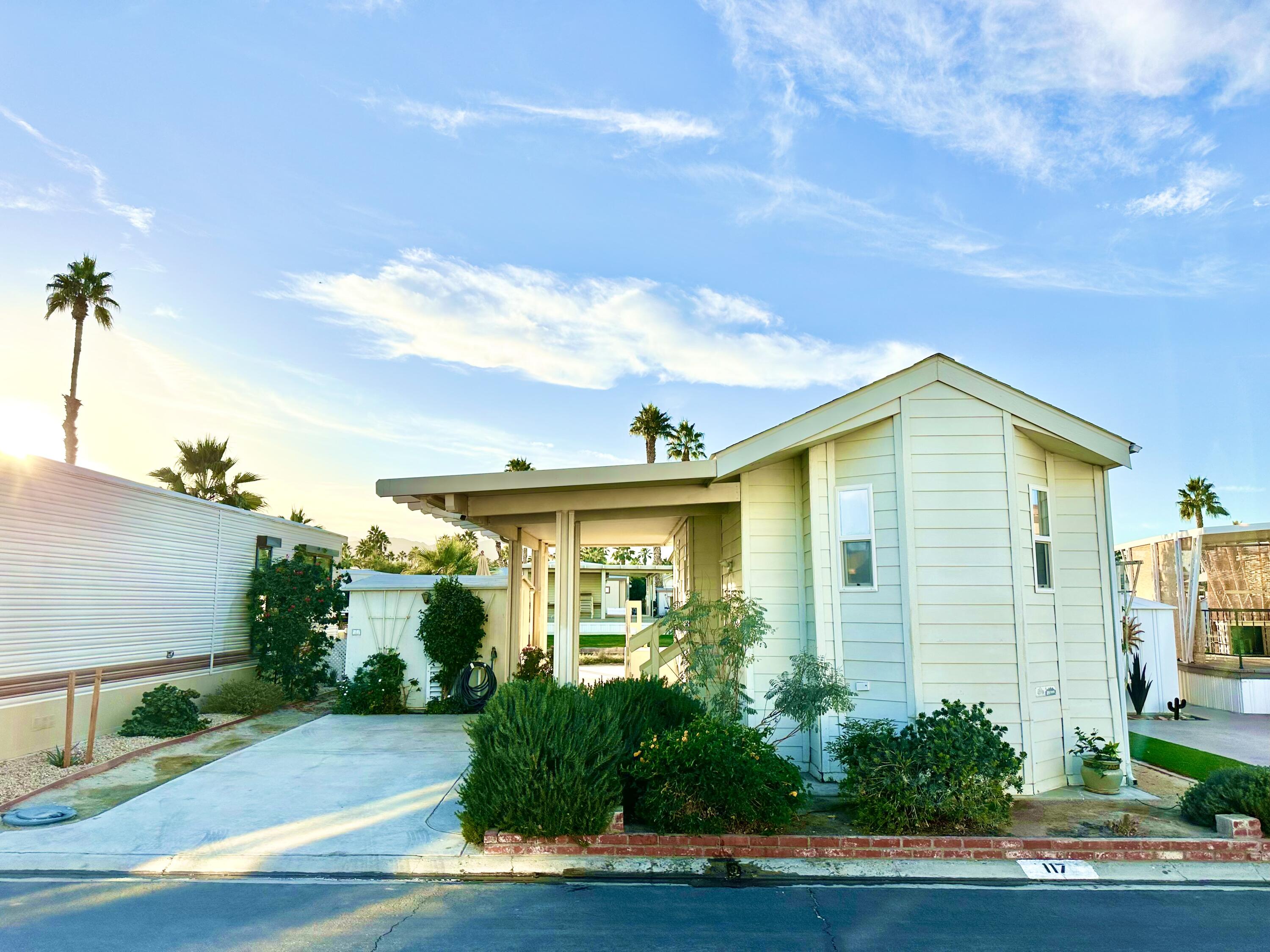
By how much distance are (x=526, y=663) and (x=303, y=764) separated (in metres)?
6.27

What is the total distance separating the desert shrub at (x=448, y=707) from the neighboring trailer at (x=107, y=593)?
3.79 m

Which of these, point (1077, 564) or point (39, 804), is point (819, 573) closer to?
point (1077, 564)

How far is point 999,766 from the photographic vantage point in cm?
697

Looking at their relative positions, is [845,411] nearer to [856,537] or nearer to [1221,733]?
[856,537]

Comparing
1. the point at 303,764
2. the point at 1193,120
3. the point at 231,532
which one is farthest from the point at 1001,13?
the point at 231,532

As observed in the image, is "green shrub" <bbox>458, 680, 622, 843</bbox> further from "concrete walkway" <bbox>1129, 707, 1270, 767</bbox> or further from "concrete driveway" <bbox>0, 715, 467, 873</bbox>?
"concrete walkway" <bbox>1129, 707, 1270, 767</bbox>

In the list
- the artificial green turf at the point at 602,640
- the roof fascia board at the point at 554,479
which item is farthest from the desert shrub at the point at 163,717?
the artificial green turf at the point at 602,640

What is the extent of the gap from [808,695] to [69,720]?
835 centimetres

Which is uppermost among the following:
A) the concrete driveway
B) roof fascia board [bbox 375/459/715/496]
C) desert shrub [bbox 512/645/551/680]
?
roof fascia board [bbox 375/459/715/496]

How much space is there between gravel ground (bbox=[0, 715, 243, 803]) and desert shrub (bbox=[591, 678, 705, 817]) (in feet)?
19.6

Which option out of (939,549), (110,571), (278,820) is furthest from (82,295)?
(939,549)

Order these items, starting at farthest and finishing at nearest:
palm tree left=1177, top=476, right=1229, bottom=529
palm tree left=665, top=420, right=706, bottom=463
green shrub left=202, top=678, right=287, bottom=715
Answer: palm tree left=1177, top=476, right=1229, bottom=529 → palm tree left=665, top=420, right=706, bottom=463 → green shrub left=202, top=678, right=287, bottom=715

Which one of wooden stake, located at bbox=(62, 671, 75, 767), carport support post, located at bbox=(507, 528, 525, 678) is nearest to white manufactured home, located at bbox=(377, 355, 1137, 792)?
carport support post, located at bbox=(507, 528, 525, 678)

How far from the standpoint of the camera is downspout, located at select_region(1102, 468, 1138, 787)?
8.62m
